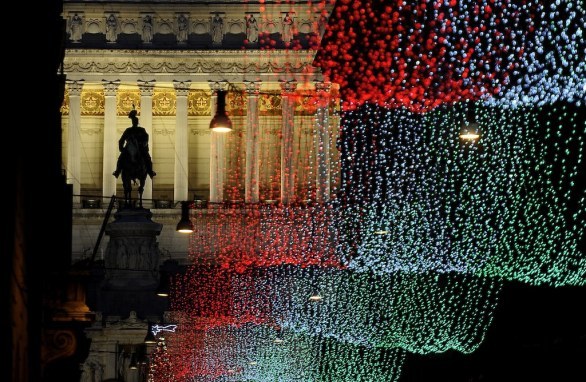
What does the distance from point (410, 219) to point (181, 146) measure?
40.6 metres

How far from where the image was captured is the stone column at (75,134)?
266 feet

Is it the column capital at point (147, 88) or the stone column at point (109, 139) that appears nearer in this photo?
the stone column at point (109, 139)

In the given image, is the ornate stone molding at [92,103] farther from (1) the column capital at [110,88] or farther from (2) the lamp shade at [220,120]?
(2) the lamp shade at [220,120]

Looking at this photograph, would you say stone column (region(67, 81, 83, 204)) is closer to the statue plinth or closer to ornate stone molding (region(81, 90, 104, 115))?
ornate stone molding (region(81, 90, 104, 115))

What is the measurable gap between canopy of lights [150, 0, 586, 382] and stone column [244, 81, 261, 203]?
3.58 m

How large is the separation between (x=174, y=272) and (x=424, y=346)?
892 inches

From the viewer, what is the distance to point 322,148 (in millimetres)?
82438

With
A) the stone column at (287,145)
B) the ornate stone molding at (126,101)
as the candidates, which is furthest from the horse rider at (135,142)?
the ornate stone molding at (126,101)

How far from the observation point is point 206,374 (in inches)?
2346

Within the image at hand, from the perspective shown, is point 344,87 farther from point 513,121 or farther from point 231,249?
point 513,121

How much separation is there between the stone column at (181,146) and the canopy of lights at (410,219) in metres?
4.01

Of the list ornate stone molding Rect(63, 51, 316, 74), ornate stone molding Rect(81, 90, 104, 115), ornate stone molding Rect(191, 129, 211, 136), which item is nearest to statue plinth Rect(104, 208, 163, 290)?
ornate stone molding Rect(63, 51, 316, 74)

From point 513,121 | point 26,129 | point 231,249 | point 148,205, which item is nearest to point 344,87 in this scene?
point 231,249

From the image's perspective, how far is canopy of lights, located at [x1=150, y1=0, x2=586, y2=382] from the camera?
30.7 m
